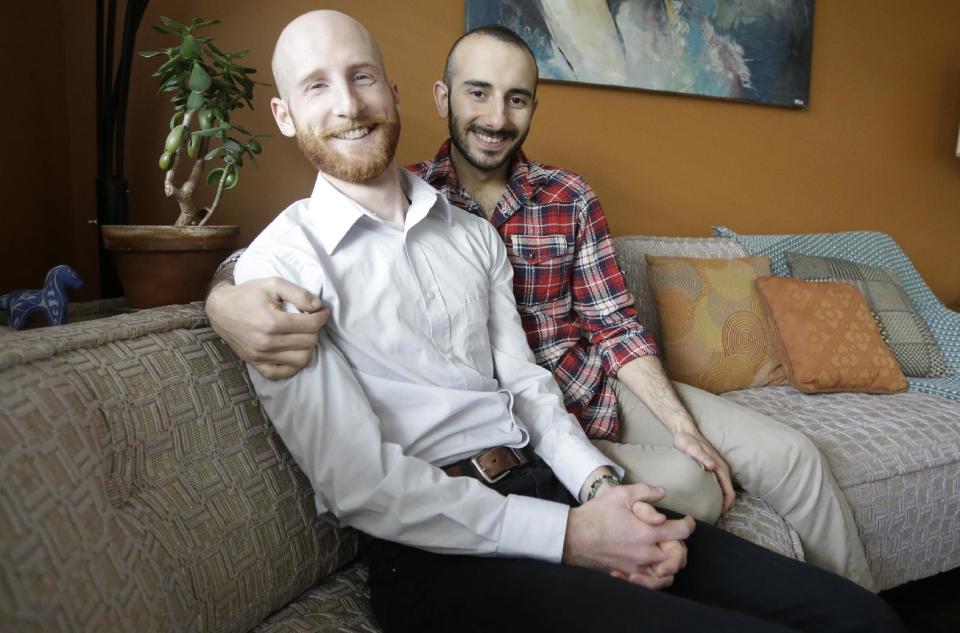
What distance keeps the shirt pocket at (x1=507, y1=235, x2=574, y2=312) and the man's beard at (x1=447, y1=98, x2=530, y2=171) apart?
0.17m

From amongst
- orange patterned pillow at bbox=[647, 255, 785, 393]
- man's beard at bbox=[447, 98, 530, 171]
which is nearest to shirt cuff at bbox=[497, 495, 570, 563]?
man's beard at bbox=[447, 98, 530, 171]

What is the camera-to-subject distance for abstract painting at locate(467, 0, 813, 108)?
6.57 feet

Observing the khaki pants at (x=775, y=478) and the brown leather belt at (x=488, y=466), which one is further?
the khaki pants at (x=775, y=478)

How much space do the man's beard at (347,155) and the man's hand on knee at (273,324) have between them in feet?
0.82

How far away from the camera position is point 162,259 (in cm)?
116

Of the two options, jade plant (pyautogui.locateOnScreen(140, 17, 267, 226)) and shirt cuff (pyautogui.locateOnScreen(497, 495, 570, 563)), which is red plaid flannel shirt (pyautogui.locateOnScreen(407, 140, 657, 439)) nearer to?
jade plant (pyautogui.locateOnScreen(140, 17, 267, 226))

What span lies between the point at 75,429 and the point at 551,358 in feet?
3.06

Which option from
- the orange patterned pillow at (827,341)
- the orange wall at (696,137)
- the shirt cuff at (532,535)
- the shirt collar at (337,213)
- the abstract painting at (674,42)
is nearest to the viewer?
the shirt cuff at (532,535)

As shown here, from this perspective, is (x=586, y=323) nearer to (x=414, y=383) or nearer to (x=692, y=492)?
(x=692, y=492)

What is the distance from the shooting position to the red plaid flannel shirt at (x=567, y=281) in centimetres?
139

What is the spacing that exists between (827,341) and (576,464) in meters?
1.16

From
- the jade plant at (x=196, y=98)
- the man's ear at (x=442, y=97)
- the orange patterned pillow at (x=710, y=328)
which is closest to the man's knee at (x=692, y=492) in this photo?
the orange patterned pillow at (x=710, y=328)

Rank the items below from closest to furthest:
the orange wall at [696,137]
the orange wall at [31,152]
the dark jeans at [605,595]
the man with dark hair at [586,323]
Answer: the dark jeans at [605,595] < the man with dark hair at [586,323] < the orange wall at [31,152] < the orange wall at [696,137]

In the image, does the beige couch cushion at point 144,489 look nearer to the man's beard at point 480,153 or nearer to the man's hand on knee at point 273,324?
the man's hand on knee at point 273,324
